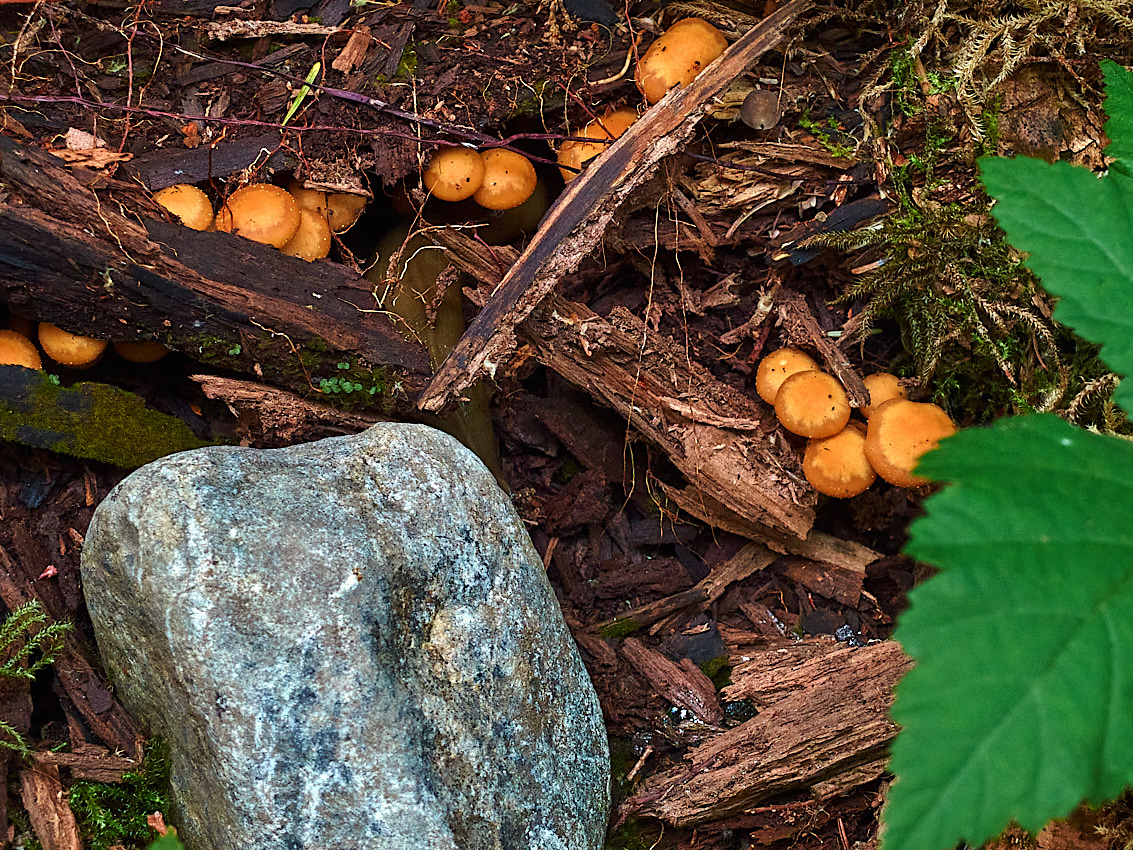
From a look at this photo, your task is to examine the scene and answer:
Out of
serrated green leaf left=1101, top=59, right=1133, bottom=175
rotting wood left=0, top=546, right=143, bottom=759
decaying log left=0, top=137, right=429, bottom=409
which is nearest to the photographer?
serrated green leaf left=1101, top=59, right=1133, bottom=175

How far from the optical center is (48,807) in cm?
260

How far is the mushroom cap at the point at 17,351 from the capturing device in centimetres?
291

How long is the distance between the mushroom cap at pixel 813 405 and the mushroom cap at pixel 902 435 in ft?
0.43

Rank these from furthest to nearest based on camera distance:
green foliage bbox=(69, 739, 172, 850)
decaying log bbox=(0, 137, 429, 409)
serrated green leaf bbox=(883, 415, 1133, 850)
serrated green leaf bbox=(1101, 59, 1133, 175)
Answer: decaying log bbox=(0, 137, 429, 409), green foliage bbox=(69, 739, 172, 850), serrated green leaf bbox=(1101, 59, 1133, 175), serrated green leaf bbox=(883, 415, 1133, 850)

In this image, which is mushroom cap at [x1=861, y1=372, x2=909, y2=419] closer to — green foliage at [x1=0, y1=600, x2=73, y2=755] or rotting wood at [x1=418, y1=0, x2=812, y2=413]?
rotting wood at [x1=418, y1=0, x2=812, y2=413]

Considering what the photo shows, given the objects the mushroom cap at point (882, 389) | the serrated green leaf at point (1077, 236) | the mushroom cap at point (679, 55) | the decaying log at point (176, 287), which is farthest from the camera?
the mushroom cap at point (882, 389)

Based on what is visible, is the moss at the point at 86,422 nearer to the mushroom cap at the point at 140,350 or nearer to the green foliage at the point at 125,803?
the mushroom cap at the point at 140,350

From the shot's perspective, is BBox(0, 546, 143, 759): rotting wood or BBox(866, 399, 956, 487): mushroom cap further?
BBox(866, 399, 956, 487): mushroom cap

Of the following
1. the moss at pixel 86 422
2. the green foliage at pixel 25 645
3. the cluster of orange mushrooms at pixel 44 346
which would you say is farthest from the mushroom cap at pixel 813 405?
the green foliage at pixel 25 645

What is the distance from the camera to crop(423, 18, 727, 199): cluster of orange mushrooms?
125 inches

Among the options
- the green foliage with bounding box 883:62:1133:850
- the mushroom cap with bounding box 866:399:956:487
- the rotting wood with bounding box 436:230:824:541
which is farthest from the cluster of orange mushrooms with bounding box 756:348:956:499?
the green foliage with bounding box 883:62:1133:850

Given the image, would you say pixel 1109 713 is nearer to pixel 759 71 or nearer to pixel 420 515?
pixel 420 515

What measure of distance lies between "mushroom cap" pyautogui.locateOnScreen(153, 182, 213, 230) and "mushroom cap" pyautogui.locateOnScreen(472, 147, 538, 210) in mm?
1037

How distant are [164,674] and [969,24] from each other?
3.56 metres
